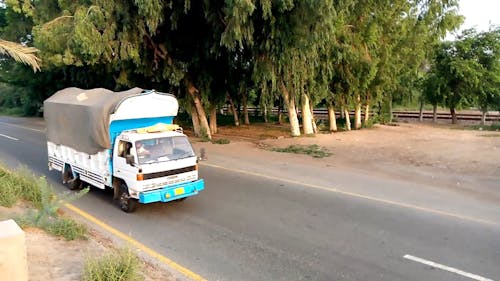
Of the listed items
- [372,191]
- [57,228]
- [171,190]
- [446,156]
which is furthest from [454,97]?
[57,228]

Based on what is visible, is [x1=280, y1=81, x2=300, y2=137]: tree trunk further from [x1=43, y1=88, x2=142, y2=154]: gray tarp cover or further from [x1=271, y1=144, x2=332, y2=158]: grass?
[x1=43, y1=88, x2=142, y2=154]: gray tarp cover

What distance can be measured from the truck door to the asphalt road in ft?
2.88

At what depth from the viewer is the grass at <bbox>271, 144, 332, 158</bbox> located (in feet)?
59.2

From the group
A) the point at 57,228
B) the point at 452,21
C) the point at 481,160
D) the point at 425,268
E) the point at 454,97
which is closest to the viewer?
the point at 425,268

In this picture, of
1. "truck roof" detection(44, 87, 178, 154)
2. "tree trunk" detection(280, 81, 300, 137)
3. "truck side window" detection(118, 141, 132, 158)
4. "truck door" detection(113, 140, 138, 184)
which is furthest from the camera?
"tree trunk" detection(280, 81, 300, 137)

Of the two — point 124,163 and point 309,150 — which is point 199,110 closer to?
point 309,150

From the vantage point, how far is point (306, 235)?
26.8 feet

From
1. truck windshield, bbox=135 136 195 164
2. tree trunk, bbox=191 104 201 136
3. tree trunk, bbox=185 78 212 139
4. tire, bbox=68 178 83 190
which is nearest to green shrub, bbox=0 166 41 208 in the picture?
tire, bbox=68 178 83 190

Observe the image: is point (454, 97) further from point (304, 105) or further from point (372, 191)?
point (372, 191)

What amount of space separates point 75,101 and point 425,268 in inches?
371

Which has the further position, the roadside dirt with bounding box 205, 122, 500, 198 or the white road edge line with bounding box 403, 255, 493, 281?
the roadside dirt with bounding box 205, 122, 500, 198

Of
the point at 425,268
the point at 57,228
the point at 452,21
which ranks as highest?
the point at 452,21

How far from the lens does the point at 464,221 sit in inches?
357

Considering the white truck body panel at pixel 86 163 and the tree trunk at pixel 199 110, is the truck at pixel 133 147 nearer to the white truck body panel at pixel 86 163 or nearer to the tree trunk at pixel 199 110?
the white truck body panel at pixel 86 163
